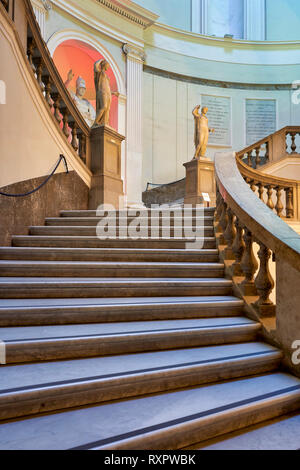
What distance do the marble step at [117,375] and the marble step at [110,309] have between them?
39cm

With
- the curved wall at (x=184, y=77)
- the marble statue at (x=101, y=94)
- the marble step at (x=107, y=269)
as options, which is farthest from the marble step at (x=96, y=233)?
the curved wall at (x=184, y=77)

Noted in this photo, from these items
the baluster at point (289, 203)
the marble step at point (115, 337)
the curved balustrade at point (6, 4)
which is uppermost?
the curved balustrade at point (6, 4)

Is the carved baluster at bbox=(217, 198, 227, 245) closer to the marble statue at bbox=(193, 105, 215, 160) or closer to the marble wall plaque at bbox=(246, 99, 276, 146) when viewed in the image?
the marble statue at bbox=(193, 105, 215, 160)

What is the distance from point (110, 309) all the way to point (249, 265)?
Answer: 43.3 inches

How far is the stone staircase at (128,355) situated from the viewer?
1461mm

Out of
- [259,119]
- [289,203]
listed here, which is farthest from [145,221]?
[259,119]

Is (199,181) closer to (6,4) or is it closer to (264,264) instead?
(6,4)

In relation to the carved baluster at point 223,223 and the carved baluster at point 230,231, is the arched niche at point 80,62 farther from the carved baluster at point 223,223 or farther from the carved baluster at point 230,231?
the carved baluster at point 230,231

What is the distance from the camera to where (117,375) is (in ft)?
5.61

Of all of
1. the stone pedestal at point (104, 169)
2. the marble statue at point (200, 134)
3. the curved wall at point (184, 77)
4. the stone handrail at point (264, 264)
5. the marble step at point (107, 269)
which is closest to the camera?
the stone handrail at point (264, 264)

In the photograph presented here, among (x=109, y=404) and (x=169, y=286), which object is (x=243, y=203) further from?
(x=109, y=404)

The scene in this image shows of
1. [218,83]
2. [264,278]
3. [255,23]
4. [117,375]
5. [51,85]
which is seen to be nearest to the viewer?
[117,375]

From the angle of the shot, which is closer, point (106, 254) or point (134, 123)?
point (106, 254)

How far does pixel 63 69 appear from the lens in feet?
34.0
